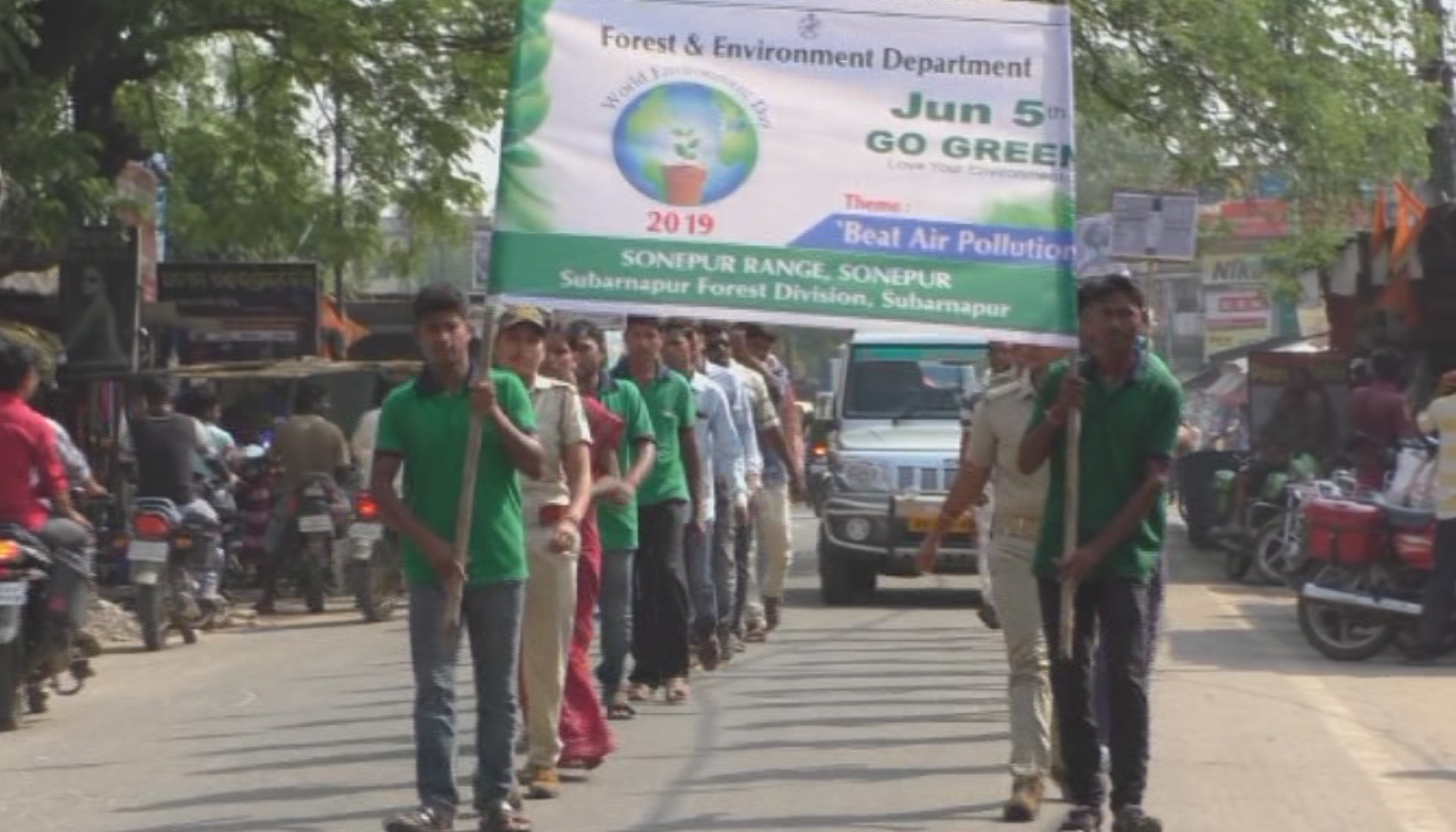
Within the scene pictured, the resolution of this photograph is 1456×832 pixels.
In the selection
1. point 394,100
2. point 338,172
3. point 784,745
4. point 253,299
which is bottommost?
point 784,745

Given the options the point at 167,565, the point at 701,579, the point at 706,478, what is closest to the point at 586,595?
the point at 706,478

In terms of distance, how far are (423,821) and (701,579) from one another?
5.80m

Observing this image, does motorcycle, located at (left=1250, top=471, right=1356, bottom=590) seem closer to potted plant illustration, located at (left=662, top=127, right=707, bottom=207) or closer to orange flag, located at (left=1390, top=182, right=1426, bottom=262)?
orange flag, located at (left=1390, top=182, right=1426, bottom=262)

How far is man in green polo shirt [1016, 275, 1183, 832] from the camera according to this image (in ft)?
29.6

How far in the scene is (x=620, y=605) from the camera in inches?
492

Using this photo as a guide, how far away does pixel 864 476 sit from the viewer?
69.5 feet

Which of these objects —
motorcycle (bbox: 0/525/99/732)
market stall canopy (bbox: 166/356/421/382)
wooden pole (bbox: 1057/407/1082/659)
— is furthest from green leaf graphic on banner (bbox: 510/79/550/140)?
market stall canopy (bbox: 166/356/421/382)

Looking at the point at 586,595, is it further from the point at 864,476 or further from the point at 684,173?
the point at 864,476

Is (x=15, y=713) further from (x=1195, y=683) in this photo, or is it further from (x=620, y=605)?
(x=1195, y=683)

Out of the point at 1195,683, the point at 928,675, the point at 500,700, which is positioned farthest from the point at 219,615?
the point at 500,700

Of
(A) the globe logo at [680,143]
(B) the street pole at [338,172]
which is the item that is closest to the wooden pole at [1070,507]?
(A) the globe logo at [680,143]

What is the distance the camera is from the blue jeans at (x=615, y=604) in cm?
1241

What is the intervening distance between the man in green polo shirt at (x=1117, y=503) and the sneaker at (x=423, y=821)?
6.31ft

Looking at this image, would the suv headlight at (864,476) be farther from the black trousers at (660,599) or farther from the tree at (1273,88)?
the black trousers at (660,599)
